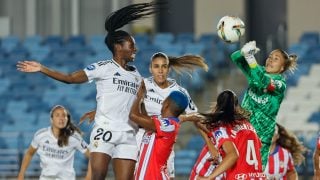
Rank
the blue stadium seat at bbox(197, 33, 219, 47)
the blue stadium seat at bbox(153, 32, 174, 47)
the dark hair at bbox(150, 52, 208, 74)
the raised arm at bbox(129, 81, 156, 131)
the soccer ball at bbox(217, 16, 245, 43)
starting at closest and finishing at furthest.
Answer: the raised arm at bbox(129, 81, 156, 131)
the soccer ball at bbox(217, 16, 245, 43)
the dark hair at bbox(150, 52, 208, 74)
the blue stadium seat at bbox(197, 33, 219, 47)
the blue stadium seat at bbox(153, 32, 174, 47)

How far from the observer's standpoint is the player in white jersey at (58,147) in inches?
628

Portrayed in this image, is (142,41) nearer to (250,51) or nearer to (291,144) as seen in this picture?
(291,144)

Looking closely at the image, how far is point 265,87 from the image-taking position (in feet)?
42.1

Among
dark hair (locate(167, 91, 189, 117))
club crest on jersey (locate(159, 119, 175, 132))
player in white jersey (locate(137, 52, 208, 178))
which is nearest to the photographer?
dark hair (locate(167, 91, 189, 117))

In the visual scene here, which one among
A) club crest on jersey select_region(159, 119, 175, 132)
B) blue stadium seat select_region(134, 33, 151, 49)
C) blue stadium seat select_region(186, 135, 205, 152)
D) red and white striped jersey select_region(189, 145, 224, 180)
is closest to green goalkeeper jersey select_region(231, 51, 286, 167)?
red and white striped jersey select_region(189, 145, 224, 180)

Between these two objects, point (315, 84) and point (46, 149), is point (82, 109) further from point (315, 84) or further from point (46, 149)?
point (46, 149)

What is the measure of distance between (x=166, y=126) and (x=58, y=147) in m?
4.65

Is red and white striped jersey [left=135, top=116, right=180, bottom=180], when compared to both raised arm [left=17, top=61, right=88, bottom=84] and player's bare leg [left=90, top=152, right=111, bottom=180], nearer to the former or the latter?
player's bare leg [left=90, top=152, right=111, bottom=180]

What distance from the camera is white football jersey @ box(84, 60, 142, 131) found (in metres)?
12.3

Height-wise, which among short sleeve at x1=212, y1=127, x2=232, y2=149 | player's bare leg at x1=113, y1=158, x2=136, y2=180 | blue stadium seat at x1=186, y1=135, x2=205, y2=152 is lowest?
blue stadium seat at x1=186, y1=135, x2=205, y2=152

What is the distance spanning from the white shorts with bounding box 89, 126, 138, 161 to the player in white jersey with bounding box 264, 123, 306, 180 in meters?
3.29

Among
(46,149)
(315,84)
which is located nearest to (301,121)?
(315,84)

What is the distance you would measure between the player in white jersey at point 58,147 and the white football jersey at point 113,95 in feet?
A: 11.8

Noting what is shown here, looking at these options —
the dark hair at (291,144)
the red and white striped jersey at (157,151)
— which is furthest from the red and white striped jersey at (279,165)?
the red and white striped jersey at (157,151)
